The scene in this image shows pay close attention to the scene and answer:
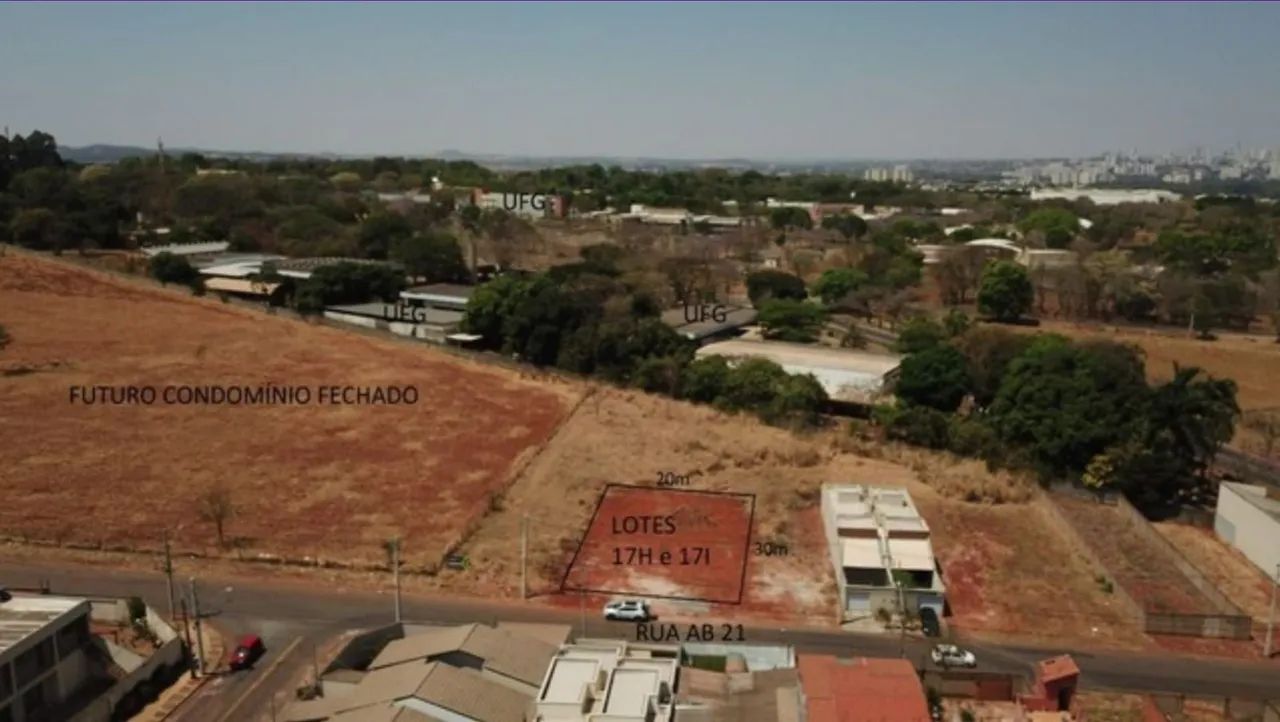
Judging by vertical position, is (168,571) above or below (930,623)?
above

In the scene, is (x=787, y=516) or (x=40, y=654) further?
(x=787, y=516)

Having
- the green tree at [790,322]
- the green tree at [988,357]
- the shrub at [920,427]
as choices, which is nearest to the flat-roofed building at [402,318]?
the green tree at [790,322]

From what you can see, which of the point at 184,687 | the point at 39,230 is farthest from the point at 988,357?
the point at 39,230

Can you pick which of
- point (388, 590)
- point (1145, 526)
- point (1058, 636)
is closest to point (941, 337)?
point (1145, 526)

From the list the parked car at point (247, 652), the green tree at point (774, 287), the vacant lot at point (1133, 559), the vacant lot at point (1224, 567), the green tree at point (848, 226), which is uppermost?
the green tree at point (848, 226)

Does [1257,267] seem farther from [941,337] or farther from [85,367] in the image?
[85,367]

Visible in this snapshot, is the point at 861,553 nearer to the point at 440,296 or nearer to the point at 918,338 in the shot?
the point at 918,338

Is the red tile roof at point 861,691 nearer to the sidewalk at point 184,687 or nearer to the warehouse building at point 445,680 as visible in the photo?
the warehouse building at point 445,680
